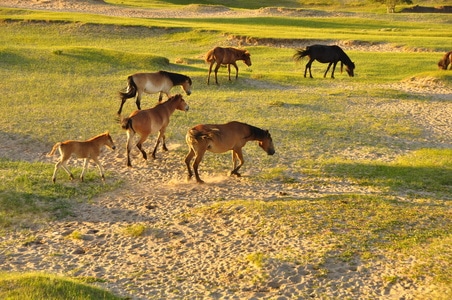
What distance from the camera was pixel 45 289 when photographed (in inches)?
330

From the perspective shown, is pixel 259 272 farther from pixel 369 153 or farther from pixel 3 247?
pixel 369 153

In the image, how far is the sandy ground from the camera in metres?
9.10

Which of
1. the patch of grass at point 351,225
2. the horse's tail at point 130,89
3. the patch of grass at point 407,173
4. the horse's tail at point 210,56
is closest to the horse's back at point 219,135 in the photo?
the patch of grass at point 351,225

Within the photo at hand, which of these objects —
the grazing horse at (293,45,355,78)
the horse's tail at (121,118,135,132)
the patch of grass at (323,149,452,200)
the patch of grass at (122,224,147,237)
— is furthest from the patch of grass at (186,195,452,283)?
the grazing horse at (293,45,355,78)

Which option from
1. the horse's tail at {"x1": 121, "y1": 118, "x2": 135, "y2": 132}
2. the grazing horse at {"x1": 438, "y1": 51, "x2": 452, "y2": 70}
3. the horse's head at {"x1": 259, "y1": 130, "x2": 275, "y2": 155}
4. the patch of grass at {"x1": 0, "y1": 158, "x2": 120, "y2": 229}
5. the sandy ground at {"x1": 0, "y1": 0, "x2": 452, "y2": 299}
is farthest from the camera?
the grazing horse at {"x1": 438, "y1": 51, "x2": 452, "y2": 70}

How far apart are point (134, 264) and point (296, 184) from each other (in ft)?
16.2

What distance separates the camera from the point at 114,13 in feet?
176

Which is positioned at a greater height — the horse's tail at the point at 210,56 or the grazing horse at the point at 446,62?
the horse's tail at the point at 210,56

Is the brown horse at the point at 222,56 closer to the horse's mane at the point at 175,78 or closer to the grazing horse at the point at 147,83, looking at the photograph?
the horse's mane at the point at 175,78

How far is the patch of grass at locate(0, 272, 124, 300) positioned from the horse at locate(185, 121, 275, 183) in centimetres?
520

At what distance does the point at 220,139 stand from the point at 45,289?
236 inches

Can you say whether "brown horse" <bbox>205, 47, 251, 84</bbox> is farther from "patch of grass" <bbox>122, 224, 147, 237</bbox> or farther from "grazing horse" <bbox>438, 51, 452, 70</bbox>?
"patch of grass" <bbox>122, 224, 147, 237</bbox>

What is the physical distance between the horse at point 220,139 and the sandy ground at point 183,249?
0.55m

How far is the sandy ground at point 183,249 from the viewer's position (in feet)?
29.9
